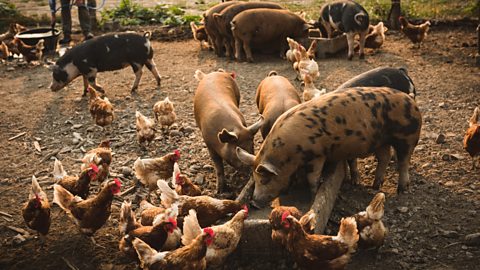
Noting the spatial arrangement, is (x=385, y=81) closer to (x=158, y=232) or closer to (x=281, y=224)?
(x=281, y=224)

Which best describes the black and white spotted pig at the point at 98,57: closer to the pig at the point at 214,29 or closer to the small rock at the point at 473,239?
the pig at the point at 214,29

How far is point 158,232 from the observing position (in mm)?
4656

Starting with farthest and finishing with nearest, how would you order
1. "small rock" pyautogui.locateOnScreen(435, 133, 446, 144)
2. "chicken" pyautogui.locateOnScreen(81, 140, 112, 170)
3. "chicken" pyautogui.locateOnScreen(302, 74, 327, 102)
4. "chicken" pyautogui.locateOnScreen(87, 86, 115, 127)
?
"chicken" pyautogui.locateOnScreen(87, 86, 115, 127) → "chicken" pyautogui.locateOnScreen(302, 74, 327, 102) → "small rock" pyautogui.locateOnScreen(435, 133, 446, 144) → "chicken" pyautogui.locateOnScreen(81, 140, 112, 170)

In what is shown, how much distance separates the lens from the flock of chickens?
4332mm

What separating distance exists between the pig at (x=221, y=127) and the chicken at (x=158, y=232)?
44.6 inches

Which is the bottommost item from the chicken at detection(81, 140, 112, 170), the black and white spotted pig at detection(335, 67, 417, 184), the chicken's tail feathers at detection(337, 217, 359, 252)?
the chicken at detection(81, 140, 112, 170)

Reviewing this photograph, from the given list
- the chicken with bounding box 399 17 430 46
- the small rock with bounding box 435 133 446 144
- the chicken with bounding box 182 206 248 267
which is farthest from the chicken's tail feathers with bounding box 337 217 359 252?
the chicken with bounding box 399 17 430 46

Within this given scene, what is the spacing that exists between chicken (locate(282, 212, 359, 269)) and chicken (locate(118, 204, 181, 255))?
0.97 m

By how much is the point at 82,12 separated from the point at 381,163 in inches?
367

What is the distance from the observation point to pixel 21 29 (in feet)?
44.4

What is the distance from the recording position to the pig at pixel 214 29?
1166 cm

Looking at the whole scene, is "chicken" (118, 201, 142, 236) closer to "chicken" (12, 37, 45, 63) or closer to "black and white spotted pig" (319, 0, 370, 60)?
"black and white spotted pig" (319, 0, 370, 60)

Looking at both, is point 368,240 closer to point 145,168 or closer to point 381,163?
point 381,163

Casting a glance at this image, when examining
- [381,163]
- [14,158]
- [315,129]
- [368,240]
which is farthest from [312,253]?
[14,158]
